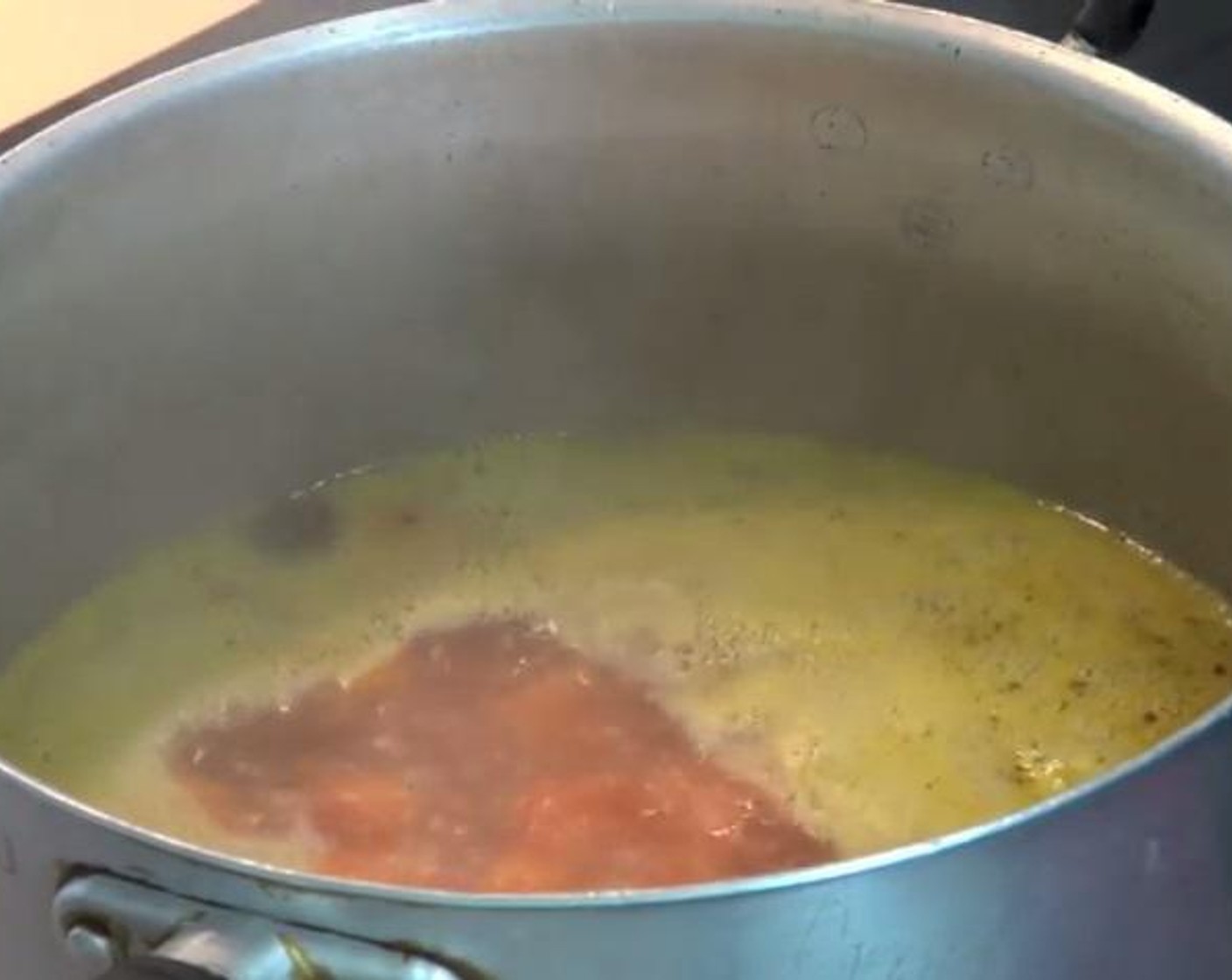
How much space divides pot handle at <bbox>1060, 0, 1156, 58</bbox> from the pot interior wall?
4 centimetres

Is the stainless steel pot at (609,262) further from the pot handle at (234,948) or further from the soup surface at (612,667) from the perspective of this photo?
→ the pot handle at (234,948)

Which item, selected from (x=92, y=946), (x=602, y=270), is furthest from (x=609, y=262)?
(x=92, y=946)

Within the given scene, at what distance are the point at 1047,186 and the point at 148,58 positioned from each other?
36 centimetres

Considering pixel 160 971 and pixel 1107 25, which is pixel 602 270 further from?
pixel 160 971

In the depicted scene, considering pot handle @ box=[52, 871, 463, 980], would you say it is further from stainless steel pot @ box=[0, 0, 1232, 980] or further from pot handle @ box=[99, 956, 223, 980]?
stainless steel pot @ box=[0, 0, 1232, 980]

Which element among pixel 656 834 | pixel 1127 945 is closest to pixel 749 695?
pixel 656 834

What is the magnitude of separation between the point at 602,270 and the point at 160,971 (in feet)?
1.42

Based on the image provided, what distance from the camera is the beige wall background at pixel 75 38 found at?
78 centimetres

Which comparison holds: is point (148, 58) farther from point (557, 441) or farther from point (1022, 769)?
point (1022, 769)

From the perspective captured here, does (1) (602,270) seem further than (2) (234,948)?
Yes

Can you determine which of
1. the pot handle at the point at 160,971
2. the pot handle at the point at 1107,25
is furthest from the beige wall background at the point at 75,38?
the pot handle at the point at 160,971

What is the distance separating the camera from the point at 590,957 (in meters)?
0.39

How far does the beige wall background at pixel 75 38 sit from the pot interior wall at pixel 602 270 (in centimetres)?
12

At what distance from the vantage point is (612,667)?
2.43ft
